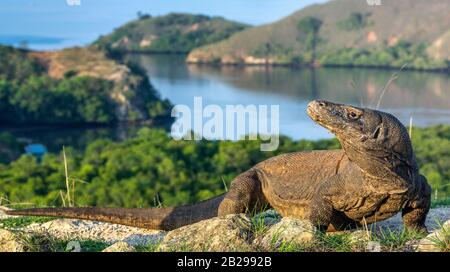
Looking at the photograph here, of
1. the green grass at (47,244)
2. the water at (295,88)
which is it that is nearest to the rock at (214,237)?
the green grass at (47,244)

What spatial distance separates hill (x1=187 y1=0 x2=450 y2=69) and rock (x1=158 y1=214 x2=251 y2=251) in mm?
83623

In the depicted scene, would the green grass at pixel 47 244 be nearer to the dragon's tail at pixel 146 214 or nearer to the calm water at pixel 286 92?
the dragon's tail at pixel 146 214

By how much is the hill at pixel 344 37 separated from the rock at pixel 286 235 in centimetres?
8354

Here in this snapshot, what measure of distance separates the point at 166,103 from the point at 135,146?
36.6 metres

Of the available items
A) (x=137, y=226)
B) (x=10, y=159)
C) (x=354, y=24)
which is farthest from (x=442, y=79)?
(x=137, y=226)

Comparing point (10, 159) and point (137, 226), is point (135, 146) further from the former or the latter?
point (137, 226)

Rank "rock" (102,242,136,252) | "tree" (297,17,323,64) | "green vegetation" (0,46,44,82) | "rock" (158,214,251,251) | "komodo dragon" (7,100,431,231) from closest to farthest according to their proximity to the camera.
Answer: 1. "rock" (102,242,136,252)
2. "rock" (158,214,251,251)
3. "komodo dragon" (7,100,431,231)
4. "green vegetation" (0,46,44,82)
5. "tree" (297,17,323,64)

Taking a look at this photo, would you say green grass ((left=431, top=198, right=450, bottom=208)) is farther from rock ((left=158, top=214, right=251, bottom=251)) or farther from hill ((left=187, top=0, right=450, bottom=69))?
hill ((left=187, top=0, right=450, bottom=69))

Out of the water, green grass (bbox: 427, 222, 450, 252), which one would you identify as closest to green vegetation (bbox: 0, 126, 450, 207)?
the water

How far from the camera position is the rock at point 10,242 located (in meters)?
4.63

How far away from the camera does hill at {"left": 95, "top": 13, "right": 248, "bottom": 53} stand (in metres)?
112
